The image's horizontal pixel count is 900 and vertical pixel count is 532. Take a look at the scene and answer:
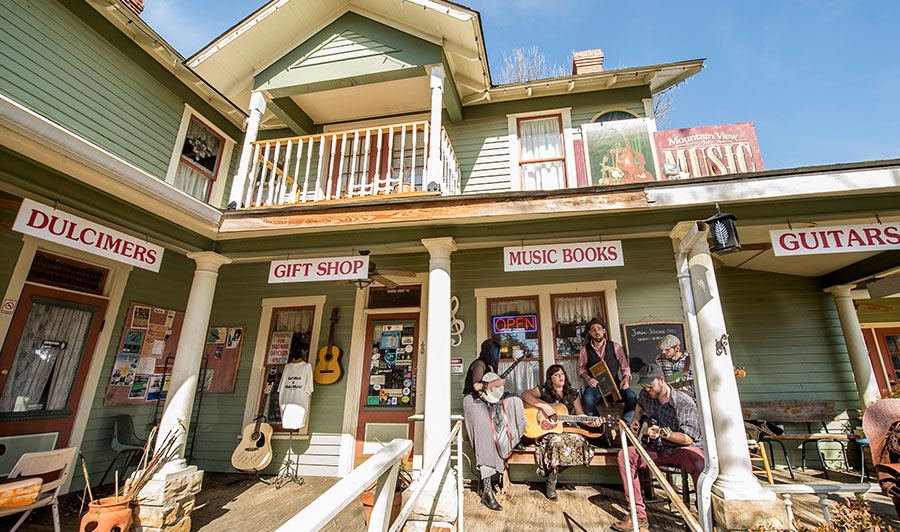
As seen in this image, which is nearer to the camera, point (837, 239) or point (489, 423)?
point (837, 239)

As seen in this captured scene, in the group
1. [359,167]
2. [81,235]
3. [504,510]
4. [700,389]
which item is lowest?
[504,510]

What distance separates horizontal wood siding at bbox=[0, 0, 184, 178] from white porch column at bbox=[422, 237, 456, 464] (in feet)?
15.3

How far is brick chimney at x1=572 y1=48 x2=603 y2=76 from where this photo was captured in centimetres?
736

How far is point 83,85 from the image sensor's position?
16.6ft

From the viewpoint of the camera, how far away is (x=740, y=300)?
5895 millimetres

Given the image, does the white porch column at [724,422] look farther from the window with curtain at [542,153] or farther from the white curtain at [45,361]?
the white curtain at [45,361]

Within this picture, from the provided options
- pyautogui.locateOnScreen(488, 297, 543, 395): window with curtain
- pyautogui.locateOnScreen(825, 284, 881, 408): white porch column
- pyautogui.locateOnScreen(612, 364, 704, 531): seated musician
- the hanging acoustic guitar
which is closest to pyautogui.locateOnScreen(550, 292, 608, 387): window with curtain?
pyautogui.locateOnScreen(488, 297, 543, 395): window with curtain

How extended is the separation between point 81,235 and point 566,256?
4.58 meters

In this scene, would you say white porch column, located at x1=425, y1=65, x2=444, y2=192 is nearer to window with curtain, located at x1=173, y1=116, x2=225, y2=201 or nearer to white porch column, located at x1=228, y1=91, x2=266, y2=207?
white porch column, located at x1=228, y1=91, x2=266, y2=207

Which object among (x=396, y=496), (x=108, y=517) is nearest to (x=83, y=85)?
(x=108, y=517)

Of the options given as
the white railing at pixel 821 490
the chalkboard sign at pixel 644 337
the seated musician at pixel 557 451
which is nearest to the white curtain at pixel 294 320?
the seated musician at pixel 557 451

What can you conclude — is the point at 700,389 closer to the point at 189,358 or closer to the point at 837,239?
the point at 837,239

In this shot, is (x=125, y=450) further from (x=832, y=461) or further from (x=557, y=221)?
(x=832, y=461)

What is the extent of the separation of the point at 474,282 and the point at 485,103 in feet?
10.5
